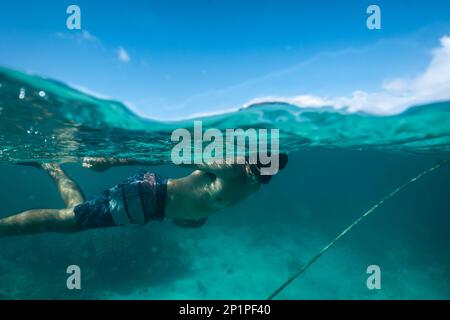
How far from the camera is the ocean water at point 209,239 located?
32.6 ft

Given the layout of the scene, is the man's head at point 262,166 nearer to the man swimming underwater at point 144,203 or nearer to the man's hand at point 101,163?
the man swimming underwater at point 144,203

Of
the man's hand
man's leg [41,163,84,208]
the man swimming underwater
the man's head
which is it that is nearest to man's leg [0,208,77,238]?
the man swimming underwater

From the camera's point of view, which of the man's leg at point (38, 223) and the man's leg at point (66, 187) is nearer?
the man's leg at point (38, 223)

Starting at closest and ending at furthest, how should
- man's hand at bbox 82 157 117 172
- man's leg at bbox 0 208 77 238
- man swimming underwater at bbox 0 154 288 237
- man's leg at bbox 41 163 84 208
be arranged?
man swimming underwater at bbox 0 154 288 237 → man's leg at bbox 0 208 77 238 → man's hand at bbox 82 157 117 172 → man's leg at bbox 41 163 84 208

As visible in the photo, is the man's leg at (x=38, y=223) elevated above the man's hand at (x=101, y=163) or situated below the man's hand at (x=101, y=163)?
below

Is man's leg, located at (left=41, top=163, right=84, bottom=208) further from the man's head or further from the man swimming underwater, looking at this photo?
the man's head

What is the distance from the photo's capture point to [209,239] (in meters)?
28.4

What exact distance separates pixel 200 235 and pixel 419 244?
25.4 metres

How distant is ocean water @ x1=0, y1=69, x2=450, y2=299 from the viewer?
9930 mm

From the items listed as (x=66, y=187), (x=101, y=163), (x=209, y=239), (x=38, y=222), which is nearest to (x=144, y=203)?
(x=101, y=163)

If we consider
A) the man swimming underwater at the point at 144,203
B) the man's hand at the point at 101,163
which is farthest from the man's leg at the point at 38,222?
the man's hand at the point at 101,163

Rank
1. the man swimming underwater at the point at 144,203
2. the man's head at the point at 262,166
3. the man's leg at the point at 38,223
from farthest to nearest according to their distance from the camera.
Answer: the man's leg at the point at 38,223, the man swimming underwater at the point at 144,203, the man's head at the point at 262,166

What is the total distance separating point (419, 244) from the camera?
34812mm

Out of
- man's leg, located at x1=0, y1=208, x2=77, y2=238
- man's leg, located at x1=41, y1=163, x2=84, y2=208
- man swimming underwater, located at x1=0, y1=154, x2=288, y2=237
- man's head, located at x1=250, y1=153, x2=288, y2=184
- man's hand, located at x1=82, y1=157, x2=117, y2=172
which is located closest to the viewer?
man's head, located at x1=250, y1=153, x2=288, y2=184
